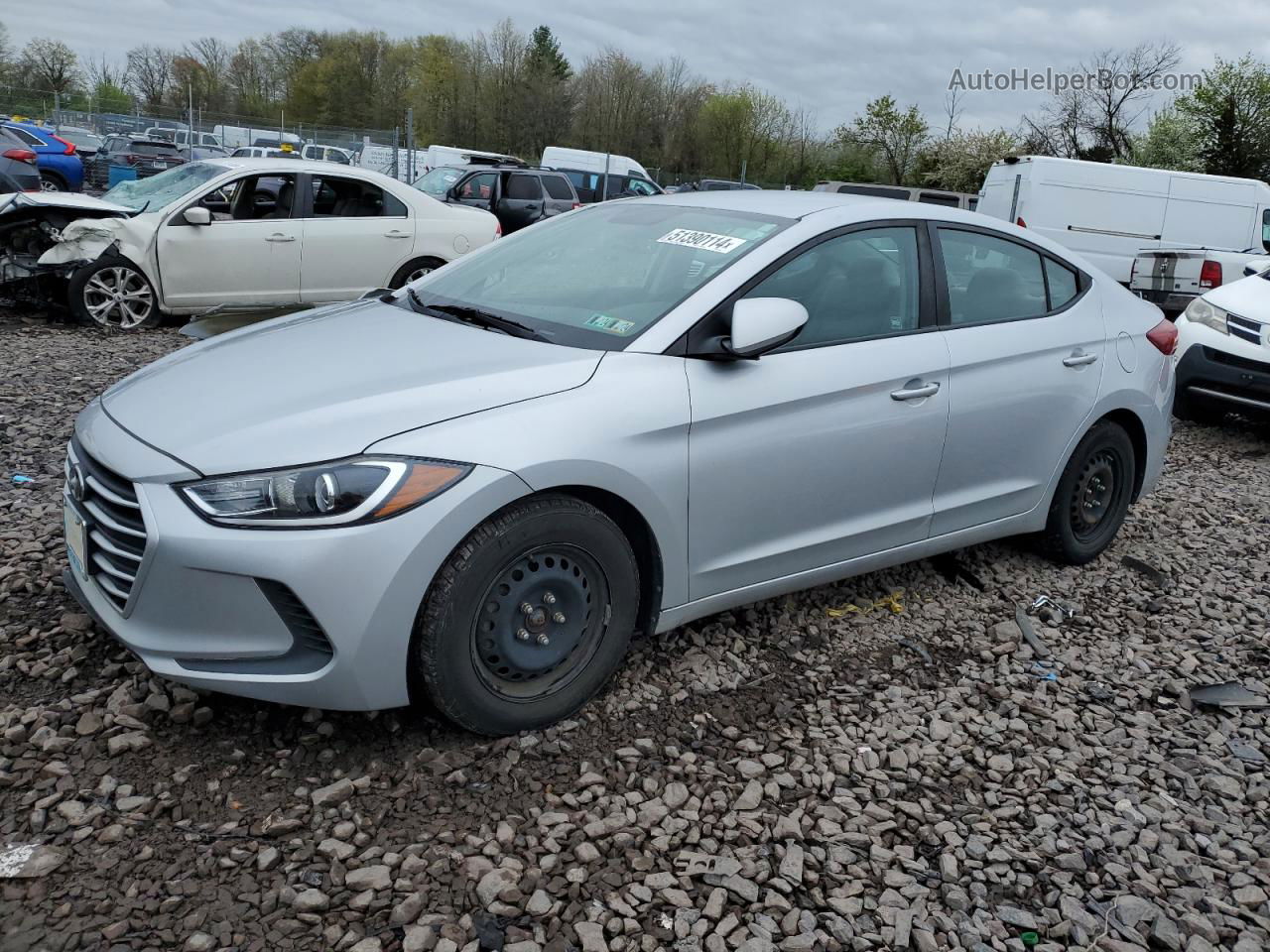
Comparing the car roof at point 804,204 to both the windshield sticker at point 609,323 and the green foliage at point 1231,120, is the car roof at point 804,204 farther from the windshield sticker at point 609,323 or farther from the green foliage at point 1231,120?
the green foliage at point 1231,120

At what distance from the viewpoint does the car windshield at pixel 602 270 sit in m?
3.43

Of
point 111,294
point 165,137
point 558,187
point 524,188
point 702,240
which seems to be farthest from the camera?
point 165,137

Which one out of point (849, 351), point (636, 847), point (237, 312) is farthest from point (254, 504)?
point (237, 312)

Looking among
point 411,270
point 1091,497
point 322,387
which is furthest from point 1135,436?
point 411,270

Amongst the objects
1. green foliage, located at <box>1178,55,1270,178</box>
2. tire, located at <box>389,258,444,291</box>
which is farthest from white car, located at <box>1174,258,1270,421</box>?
green foliage, located at <box>1178,55,1270,178</box>

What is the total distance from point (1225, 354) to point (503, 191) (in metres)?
12.5

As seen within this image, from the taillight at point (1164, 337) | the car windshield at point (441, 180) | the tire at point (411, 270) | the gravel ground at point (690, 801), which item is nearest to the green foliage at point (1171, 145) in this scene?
the car windshield at point (441, 180)

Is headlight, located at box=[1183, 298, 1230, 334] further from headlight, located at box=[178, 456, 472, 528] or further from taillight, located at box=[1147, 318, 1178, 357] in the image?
headlight, located at box=[178, 456, 472, 528]

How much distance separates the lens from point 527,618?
9.84 feet

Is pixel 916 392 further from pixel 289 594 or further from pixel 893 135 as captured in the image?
pixel 893 135

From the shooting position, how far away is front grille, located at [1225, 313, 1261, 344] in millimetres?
7645

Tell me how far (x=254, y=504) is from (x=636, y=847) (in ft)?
4.26

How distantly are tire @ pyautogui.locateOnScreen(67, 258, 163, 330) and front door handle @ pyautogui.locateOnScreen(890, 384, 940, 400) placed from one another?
7.22 metres

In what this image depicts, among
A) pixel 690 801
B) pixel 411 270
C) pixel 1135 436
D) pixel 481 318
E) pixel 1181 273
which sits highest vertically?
pixel 1181 273
